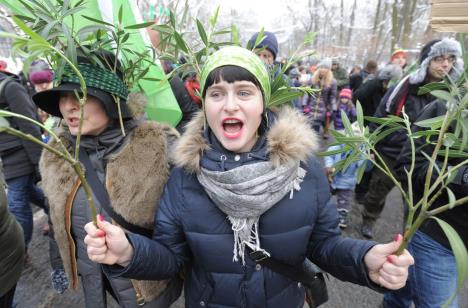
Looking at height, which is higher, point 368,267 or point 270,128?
point 270,128

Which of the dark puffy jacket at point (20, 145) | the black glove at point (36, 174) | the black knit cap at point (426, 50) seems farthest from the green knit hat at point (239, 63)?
the black glove at point (36, 174)

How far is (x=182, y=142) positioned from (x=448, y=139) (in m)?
1.07

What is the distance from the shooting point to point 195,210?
1.39 metres

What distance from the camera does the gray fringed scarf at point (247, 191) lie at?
50.5 inches

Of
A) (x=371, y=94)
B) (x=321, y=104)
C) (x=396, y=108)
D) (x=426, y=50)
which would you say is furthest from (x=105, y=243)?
(x=321, y=104)

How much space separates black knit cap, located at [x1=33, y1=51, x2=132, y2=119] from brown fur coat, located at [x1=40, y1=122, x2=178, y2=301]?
8.6 inches

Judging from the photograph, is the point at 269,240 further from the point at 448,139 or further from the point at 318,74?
the point at 318,74

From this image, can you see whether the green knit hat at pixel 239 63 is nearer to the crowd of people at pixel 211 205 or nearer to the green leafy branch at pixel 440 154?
the crowd of people at pixel 211 205

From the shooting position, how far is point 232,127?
4.43 feet

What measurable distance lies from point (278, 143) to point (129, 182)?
0.82m

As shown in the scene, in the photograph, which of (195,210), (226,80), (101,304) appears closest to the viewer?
(226,80)

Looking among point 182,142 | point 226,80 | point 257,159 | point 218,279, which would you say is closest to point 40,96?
point 182,142

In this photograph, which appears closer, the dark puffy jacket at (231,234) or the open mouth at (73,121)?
the dark puffy jacket at (231,234)

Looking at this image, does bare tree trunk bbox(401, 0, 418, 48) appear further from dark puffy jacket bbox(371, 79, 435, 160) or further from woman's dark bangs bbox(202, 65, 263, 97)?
woman's dark bangs bbox(202, 65, 263, 97)
